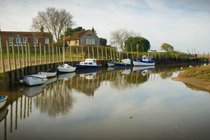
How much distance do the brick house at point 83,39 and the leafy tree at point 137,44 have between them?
8.19m

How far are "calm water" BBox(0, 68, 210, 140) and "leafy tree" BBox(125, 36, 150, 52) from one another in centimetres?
5028

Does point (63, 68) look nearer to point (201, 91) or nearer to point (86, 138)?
point (201, 91)

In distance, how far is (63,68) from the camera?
40.5m

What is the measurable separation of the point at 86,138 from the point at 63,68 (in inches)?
1140

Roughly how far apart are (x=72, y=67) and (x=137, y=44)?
1295 inches

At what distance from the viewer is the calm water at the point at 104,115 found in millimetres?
12734

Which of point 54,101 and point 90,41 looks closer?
point 54,101

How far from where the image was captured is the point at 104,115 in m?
16.0

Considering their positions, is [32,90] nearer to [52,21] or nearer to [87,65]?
[87,65]

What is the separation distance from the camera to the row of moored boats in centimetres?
2608

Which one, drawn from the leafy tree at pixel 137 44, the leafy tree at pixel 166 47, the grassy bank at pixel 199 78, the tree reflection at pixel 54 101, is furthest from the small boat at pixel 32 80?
the leafy tree at pixel 166 47

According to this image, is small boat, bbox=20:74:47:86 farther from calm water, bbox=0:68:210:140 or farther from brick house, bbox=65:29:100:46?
brick house, bbox=65:29:100:46

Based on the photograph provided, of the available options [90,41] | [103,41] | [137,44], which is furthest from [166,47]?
[90,41]

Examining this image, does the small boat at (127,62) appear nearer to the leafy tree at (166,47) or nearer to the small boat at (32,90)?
the leafy tree at (166,47)
